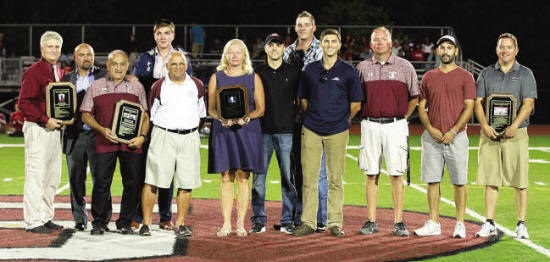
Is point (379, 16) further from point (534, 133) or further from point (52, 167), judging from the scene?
point (52, 167)

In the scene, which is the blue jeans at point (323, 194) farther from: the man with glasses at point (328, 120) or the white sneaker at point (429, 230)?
the white sneaker at point (429, 230)

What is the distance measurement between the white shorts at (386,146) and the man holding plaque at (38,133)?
3210 mm

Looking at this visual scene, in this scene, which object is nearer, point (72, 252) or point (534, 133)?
point (72, 252)

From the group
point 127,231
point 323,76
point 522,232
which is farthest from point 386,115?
point 127,231

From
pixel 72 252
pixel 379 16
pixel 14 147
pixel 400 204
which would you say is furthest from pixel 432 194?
pixel 379 16

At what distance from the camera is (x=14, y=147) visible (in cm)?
2317

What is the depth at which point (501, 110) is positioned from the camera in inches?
424

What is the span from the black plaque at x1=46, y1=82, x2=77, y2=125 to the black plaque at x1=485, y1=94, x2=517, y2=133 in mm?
4301

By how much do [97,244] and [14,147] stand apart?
1365cm

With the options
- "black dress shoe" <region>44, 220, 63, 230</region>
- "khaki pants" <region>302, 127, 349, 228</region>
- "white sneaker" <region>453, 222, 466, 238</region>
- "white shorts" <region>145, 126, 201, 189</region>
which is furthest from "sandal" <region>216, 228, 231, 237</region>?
"white sneaker" <region>453, 222, 466, 238</region>

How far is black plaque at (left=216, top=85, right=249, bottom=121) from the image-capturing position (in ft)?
34.7

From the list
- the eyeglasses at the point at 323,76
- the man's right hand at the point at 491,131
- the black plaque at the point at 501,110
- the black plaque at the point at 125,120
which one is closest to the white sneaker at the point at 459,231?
the man's right hand at the point at 491,131

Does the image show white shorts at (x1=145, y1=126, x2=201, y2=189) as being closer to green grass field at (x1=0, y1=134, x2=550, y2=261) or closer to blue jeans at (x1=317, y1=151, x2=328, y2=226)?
blue jeans at (x1=317, y1=151, x2=328, y2=226)

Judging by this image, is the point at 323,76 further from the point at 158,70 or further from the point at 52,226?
the point at 52,226
